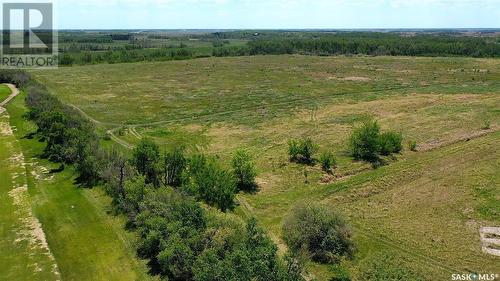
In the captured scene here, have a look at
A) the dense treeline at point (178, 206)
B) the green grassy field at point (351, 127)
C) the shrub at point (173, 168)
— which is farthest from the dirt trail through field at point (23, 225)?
the green grassy field at point (351, 127)

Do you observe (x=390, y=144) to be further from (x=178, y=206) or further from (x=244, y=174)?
(x=178, y=206)

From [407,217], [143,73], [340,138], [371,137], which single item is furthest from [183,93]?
[407,217]

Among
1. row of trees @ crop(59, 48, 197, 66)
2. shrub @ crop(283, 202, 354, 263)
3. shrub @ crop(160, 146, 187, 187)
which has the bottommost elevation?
shrub @ crop(283, 202, 354, 263)

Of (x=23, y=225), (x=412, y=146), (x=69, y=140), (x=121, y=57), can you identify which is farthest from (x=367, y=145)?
(x=121, y=57)

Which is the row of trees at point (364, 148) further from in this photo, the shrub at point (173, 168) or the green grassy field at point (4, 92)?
the green grassy field at point (4, 92)

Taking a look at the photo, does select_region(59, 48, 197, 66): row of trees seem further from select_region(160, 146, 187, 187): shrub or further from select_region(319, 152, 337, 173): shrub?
select_region(160, 146, 187, 187): shrub

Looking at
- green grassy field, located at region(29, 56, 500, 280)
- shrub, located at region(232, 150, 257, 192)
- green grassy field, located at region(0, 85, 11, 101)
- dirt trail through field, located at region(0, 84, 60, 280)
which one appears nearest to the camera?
dirt trail through field, located at region(0, 84, 60, 280)

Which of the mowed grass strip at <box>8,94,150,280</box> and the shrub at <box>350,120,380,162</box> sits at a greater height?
the shrub at <box>350,120,380,162</box>

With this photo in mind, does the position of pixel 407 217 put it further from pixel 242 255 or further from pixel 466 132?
pixel 466 132

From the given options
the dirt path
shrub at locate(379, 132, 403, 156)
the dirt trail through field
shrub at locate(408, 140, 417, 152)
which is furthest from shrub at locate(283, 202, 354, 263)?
the dirt path
